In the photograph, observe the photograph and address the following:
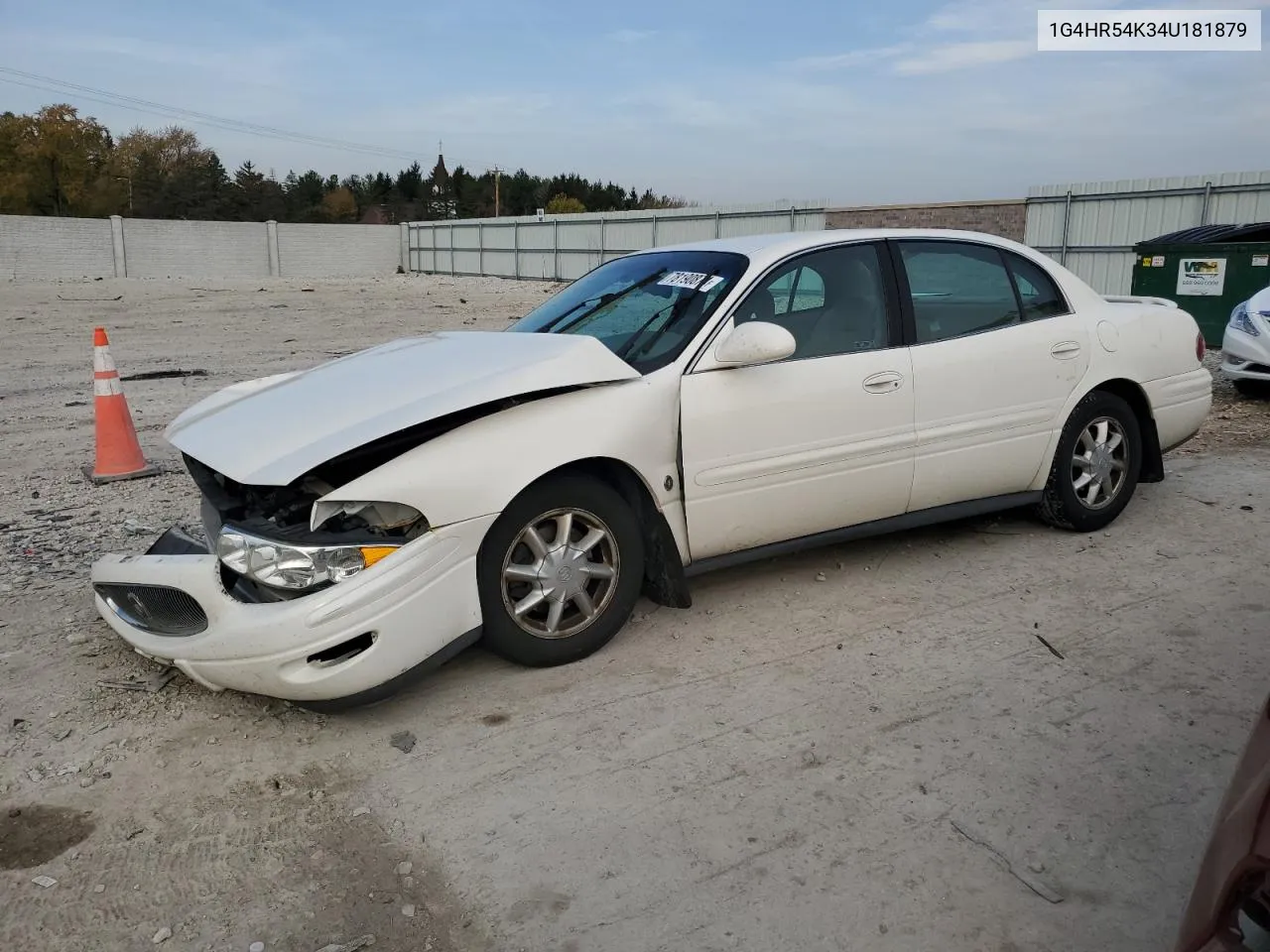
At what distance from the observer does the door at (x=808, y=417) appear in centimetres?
384

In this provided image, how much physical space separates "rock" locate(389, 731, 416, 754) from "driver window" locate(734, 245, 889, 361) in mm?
2067

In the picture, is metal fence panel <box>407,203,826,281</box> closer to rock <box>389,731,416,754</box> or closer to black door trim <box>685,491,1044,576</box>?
black door trim <box>685,491,1044,576</box>

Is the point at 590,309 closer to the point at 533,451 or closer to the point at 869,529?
the point at 533,451

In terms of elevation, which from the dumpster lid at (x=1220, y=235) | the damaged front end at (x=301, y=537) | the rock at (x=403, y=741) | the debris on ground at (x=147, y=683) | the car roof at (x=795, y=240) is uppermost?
the dumpster lid at (x=1220, y=235)

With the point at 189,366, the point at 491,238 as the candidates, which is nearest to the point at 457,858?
the point at 189,366

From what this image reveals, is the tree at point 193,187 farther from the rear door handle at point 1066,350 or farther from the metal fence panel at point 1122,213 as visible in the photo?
the rear door handle at point 1066,350

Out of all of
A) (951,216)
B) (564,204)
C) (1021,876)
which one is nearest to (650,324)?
(1021,876)

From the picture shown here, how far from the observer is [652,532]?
384 cm

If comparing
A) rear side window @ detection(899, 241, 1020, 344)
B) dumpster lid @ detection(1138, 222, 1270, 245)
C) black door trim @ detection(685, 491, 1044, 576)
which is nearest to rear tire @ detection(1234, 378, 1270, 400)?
dumpster lid @ detection(1138, 222, 1270, 245)

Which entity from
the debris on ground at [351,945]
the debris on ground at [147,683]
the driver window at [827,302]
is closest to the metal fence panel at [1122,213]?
the driver window at [827,302]

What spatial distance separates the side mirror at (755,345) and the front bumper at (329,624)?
1147 mm

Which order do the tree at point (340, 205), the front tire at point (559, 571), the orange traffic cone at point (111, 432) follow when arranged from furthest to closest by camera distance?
the tree at point (340, 205), the orange traffic cone at point (111, 432), the front tire at point (559, 571)

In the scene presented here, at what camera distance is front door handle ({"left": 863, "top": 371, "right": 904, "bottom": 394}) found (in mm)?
4188

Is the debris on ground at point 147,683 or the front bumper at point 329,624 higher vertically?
the front bumper at point 329,624
